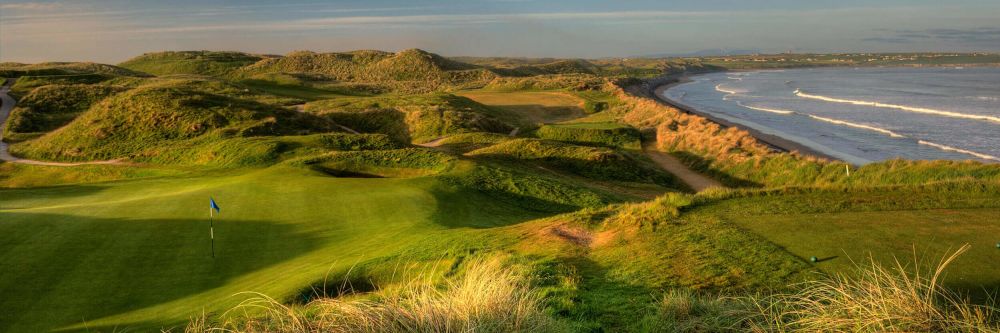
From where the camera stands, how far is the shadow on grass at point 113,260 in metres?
10.7

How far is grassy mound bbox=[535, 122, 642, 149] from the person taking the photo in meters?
49.6

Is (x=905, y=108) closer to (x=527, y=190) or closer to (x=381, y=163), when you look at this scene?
(x=527, y=190)

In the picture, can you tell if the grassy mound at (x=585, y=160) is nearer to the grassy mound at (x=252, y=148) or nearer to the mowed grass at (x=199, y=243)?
the grassy mound at (x=252, y=148)

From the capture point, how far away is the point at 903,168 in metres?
27.8

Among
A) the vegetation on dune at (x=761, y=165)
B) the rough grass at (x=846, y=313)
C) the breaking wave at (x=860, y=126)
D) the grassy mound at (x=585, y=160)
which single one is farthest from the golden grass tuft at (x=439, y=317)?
the breaking wave at (x=860, y=126)

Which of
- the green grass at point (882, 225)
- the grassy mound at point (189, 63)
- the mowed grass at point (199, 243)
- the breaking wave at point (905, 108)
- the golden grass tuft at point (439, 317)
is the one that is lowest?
the breaking wave at point (905, 108)

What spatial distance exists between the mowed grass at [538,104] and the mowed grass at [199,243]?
49824mm

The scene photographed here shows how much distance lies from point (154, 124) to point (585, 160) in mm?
29318

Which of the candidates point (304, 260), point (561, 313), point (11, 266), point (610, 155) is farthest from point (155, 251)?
point (610, 155)

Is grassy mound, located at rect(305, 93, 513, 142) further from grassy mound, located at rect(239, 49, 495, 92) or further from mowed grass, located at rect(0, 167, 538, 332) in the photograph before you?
grassy mound, located at rect(239, 49, 495, 92)

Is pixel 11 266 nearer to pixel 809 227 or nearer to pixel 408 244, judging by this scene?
pixel 408 244

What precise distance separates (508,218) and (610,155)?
1859cm

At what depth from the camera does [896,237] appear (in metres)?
10.0

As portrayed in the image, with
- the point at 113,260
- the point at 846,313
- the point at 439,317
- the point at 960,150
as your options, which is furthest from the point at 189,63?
the point at 846,313
